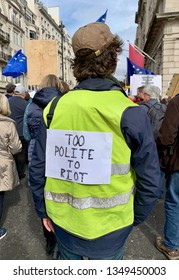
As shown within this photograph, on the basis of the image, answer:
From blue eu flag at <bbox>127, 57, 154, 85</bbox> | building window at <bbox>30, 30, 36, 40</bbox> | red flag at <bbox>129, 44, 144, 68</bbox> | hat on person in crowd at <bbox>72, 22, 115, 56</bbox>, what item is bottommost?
hat on person in crowd at <bbox>72, 22, 115, 56</bbox>

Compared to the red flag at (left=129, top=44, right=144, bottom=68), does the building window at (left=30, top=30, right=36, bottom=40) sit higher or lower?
higher

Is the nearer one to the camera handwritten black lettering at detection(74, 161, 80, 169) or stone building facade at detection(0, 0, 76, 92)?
handwritten black lettering at detection(74, 161, 80, 169)

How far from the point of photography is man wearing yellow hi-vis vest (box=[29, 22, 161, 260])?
4.55 ft

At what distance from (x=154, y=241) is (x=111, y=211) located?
7.22 feet

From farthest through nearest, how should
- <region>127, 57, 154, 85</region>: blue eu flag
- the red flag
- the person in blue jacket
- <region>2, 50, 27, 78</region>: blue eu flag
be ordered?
the red flag, <region>127, 57, 154, 85</region>: blue eu flag, <region>2, 50, 27, 78</region>: blue eu flag, the person in blue jacket

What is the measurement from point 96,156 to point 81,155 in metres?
0.09

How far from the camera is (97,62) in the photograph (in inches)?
56.4

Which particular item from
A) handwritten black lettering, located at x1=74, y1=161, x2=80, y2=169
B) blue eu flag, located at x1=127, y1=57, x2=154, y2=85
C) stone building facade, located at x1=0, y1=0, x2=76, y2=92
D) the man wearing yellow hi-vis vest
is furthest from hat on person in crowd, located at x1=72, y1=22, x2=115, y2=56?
stone building facade, located at x1=0, y1=0, x2=76, y2=92

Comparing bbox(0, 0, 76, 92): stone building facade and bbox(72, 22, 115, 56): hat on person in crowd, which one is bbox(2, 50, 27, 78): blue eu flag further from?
bbox(0, 0, 76, 92): stone building facade

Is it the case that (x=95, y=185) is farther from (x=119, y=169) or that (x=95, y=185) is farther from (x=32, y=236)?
A: (x=32, y=236)

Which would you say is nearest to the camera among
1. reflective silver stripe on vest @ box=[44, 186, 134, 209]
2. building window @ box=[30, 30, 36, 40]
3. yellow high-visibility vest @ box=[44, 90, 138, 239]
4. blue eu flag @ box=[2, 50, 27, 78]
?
yellow high-visibility vest @ box=[44, 90, 138, 239]

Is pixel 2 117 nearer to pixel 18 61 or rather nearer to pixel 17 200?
pixel 17 200

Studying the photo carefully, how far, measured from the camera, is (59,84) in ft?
11.5

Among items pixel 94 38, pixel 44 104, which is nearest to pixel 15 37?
pixel 44 104
